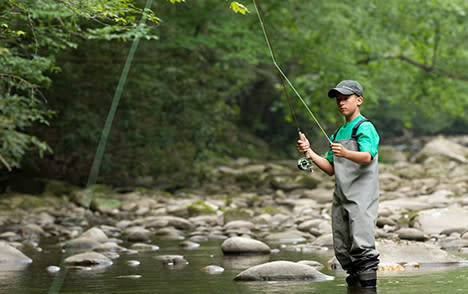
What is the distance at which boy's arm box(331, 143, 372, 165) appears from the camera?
417 centimetres

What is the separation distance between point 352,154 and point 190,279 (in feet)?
6.85

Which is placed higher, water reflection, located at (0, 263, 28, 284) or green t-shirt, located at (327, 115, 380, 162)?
green t-shirt, located at (327, 115, 380, 162)

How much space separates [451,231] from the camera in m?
8.69

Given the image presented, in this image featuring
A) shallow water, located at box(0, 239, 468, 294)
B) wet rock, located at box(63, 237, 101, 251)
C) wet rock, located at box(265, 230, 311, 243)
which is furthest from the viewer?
wet rock, located at box(265, 230, 311, 243)

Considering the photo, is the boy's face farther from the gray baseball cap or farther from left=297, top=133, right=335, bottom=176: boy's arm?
left=297, top=133, right=335, bottom=176: boy's arm

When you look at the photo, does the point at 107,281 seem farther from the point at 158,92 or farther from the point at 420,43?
the point at 420,43

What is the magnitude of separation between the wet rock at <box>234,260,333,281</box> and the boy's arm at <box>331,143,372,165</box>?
1.42 meters

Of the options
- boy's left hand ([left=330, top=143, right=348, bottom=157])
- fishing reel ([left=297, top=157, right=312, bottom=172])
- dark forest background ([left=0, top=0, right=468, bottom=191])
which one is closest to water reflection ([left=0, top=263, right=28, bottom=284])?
fishing reel ([left=297, top=157, right=312, bottom=172])

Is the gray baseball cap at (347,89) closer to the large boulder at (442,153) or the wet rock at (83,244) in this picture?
the wet rock at (83,244)

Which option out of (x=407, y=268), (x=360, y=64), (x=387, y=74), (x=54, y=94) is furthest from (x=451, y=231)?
(x=387, y=74)

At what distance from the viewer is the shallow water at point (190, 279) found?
471 centimetres

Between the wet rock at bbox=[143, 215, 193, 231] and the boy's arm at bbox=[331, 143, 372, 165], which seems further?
the wet rock at bbox=[143, 215, 193, 231]

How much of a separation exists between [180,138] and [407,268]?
1239 centimetres

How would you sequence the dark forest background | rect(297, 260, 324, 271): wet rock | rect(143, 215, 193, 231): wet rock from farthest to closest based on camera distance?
the dark forest background < rect(143, 215, 193, 231): wet rock < rect(297, 260, 324, 271): wet rock
